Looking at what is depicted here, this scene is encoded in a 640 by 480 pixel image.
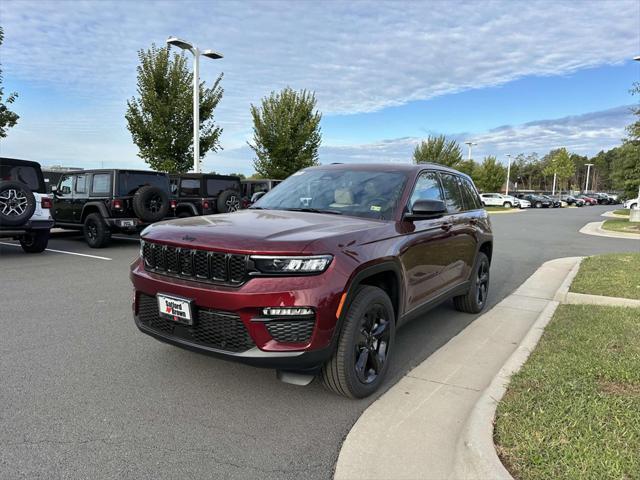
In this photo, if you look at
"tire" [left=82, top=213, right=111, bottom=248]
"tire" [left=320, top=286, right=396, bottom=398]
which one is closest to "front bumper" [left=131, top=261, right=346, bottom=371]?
"tire" [left=320, top=286, right=396, bottom=398]

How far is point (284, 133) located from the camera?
23062 millimetres

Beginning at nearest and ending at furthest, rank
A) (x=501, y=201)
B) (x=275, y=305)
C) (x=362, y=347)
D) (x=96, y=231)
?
(x=275, y=305) < (x=362, y=347) < (x=96, y=231) < (x=501, y=201)

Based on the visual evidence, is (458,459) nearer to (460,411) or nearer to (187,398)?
(460,411)

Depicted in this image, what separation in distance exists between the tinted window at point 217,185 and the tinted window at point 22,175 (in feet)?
14.3

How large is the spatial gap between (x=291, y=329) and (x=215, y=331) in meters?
0.53

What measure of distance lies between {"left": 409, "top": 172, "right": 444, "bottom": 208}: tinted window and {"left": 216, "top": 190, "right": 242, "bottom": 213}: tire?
8.80m

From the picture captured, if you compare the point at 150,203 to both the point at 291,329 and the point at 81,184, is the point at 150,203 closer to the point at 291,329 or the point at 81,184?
the point at 81,184

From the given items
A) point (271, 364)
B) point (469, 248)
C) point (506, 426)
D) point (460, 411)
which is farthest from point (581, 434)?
point (469, 248)

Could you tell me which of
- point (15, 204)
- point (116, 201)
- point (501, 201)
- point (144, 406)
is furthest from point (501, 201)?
point (144, 406)

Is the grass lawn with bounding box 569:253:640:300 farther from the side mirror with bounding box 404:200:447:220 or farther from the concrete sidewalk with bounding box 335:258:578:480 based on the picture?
the side mirror with bounding box 404:200:447:220

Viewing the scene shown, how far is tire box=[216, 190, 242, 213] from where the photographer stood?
13219 millimetres

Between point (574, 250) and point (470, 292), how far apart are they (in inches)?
358

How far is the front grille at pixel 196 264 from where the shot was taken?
315 cm

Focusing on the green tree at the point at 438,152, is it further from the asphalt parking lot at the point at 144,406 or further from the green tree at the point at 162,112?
the asphalt parking lot at the point at 144,406
